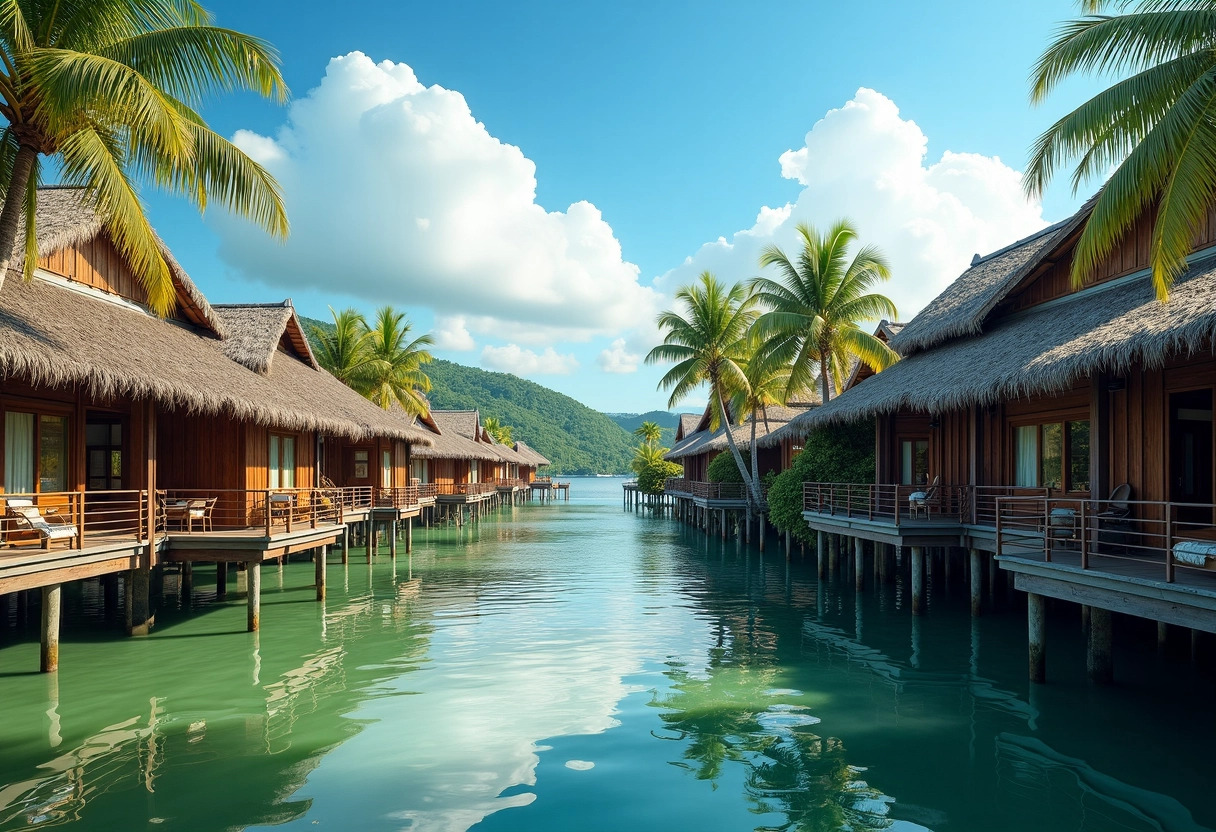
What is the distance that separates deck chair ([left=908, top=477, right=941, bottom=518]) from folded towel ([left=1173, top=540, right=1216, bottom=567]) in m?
6.91

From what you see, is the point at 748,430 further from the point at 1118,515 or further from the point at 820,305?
the point at 1118,515

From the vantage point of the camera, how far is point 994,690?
30.2 feet

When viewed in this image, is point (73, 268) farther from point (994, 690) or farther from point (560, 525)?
point (560, 525)

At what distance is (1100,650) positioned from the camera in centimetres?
916

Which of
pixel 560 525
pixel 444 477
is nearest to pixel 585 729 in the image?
pixel 560 525

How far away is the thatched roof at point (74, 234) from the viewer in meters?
11.6

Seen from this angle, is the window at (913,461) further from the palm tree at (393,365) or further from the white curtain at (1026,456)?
the palm tree at (393,365)

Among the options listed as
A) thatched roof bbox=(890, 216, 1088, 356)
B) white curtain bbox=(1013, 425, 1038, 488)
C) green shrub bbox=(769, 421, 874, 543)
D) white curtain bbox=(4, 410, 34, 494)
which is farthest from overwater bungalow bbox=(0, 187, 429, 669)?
thatched roof bbox=(890, 216, 1088, 356)

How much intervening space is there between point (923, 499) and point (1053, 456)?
2.52 metres

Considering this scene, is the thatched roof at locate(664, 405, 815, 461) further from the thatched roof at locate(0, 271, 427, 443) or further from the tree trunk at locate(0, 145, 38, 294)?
the tree trunk at locate(0, 145, 38, 294)

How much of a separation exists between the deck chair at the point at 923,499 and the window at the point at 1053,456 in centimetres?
161

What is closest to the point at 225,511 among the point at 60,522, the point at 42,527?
the point at 60,522

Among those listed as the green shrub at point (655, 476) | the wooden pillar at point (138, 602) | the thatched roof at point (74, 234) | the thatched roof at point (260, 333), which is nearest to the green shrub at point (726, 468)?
the thatched roof at point (260, 333)

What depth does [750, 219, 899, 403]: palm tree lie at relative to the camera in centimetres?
2275
